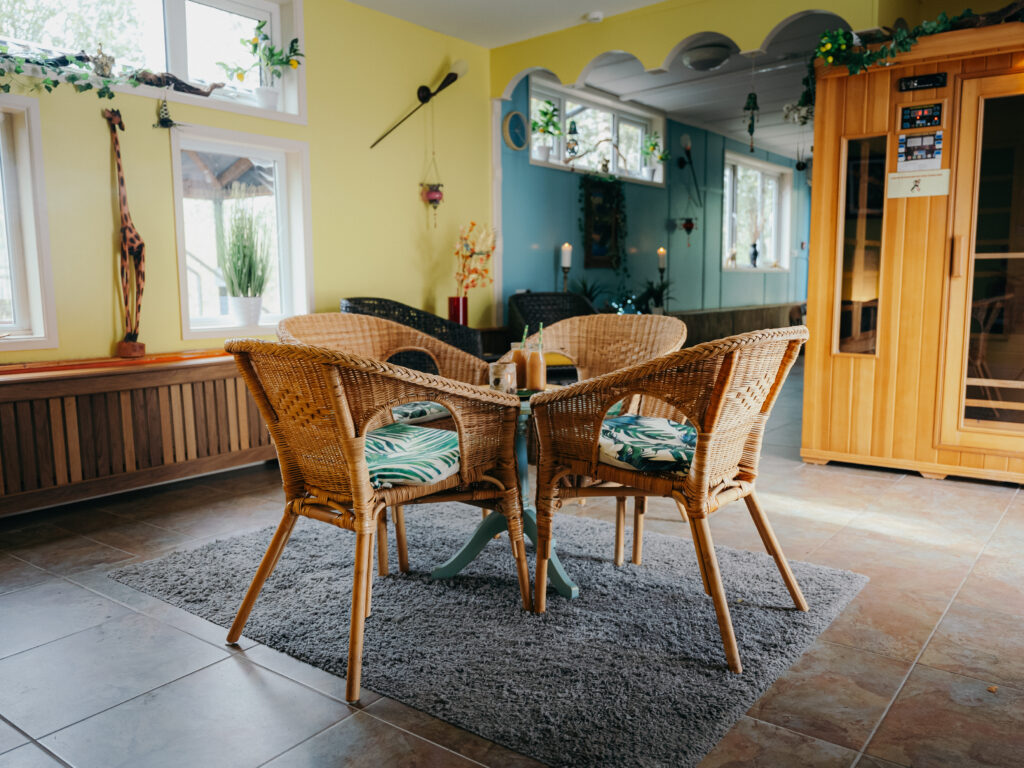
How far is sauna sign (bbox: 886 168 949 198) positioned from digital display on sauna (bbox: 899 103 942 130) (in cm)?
22

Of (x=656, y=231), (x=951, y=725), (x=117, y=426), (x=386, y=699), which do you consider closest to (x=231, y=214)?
(x=117, y=426)

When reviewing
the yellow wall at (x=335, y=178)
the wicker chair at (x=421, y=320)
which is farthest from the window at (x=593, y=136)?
the wicker chair at (x=421, y=320)

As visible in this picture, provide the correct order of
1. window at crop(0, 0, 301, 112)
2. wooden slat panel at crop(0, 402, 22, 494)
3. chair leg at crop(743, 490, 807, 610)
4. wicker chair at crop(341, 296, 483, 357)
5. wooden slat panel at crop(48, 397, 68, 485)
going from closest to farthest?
chair leg at crop(743, 490, 807, 610) < wooden slat panel at crop(0, 402, 22, 494) < wooden slat panel at crop(48, 397, 68, 485) < window at crop(0, 0, 301, 112) < wicker chair at crop(341, 296, 483, 357)

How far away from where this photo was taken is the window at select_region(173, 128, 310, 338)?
157 inches

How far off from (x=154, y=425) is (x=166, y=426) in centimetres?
6

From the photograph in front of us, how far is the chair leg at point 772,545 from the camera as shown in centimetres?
220

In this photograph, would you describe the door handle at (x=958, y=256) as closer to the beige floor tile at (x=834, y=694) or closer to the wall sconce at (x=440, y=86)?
the beige floor tile at (x=834, y=694)

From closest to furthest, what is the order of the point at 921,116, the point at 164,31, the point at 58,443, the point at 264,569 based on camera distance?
the point at 264,569 < the point at 58,443 < the point at 921,116 < the point at 164,31

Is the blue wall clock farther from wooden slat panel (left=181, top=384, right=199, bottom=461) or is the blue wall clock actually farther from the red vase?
wooden slat panel (left=181, top=384, right=199, bottom=461)

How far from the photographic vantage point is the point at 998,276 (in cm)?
361

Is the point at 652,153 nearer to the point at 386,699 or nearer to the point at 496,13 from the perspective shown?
the point at 496,13

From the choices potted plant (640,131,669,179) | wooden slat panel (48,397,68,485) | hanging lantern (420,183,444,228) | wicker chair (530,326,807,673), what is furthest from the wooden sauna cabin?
potted plant (640,131,669,179)

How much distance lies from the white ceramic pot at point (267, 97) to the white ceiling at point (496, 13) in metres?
0.82

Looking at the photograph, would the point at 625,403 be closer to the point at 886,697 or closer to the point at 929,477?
the point at 886,697
